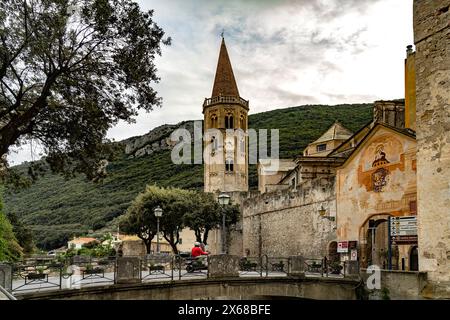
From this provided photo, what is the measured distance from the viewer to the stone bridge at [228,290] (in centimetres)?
1520

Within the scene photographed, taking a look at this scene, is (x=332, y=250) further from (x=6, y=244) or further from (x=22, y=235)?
(x=22, y=235)

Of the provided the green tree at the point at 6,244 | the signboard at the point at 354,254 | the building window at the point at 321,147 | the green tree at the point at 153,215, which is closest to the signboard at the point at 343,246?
the signboard at the point at 354,254

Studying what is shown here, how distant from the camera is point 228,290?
18078 millimetres

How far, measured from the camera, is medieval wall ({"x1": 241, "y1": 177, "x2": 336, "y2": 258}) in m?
29.5

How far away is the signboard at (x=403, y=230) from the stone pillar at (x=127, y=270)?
26.9 feet

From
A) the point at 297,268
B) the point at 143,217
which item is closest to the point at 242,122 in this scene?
the point at 143,217

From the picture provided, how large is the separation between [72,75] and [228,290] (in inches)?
348

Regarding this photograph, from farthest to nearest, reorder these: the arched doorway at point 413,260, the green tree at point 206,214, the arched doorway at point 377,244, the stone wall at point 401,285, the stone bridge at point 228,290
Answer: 1. the green tree at point 206,214
2. the arched doorway at point 377,244
3. the arched doorway at point 413,260
4. the stone bridge at point 228,290
5. the stone wall at point 401,285

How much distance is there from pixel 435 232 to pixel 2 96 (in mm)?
12851

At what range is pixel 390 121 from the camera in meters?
31.5

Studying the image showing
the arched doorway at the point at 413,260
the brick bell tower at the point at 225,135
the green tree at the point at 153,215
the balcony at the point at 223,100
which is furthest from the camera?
the balcony at the point at 223,100

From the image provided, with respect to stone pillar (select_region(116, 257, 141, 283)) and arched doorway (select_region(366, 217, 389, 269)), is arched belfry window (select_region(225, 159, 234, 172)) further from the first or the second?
stone pillar (select_region(116, 257, 141, 283))

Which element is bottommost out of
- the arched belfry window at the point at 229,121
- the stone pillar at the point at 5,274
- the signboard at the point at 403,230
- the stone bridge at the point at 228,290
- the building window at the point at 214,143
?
the stone bridge at the point at 228,290

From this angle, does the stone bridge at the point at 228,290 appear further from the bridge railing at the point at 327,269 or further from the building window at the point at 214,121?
the building window at the point at 214,121
